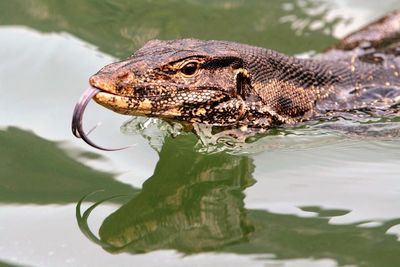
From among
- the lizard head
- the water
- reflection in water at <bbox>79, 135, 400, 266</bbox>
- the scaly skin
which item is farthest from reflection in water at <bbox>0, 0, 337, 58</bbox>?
reflection in water at <bbox>79, 135, 400, 266</bbox>

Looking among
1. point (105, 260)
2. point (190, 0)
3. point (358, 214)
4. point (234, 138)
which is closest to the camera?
point (105, 260)

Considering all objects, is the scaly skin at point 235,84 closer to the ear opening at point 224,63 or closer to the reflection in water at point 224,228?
the ear opening at point 224,63

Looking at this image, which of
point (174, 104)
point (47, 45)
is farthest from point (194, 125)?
point (47, 45)

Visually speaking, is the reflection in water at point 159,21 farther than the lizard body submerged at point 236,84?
Yes

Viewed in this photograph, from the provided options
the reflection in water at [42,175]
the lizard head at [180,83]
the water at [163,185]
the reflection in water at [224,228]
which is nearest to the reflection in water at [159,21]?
the water at [163,185]

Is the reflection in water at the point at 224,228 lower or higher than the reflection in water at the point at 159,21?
lower

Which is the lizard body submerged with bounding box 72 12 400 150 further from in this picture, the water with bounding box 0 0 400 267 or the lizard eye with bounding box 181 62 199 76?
the water with bounding box 0 0 400 267

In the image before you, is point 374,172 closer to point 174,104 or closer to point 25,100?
point 174,104
